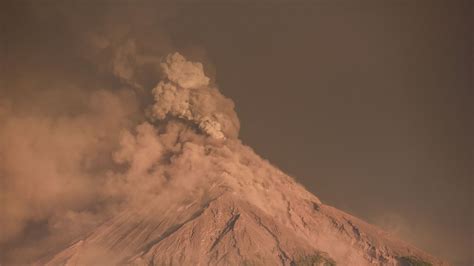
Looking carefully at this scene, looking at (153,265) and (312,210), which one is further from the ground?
(312,210)

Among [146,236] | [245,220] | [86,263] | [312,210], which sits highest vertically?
[312,210]

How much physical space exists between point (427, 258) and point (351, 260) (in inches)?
204

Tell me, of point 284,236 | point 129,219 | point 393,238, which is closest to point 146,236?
point 129,219

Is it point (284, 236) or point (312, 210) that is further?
point (312, 210)

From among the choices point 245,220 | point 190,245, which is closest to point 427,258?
point 245,220

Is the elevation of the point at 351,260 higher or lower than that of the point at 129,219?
higher

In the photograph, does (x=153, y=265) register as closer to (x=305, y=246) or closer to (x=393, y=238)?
(x=305, y=246)

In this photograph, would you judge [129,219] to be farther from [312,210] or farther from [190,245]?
[312,210]

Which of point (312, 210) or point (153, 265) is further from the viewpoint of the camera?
point (312, 210)

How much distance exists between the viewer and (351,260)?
45.4 metres

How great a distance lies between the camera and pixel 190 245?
42.5 meters

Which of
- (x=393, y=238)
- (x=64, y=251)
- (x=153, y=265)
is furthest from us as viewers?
(x=393, y=238)

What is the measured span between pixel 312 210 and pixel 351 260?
4932mm

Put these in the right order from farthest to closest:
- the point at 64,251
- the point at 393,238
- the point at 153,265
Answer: the point at 393,238 < the point at 64,251 < the point at 153,265
